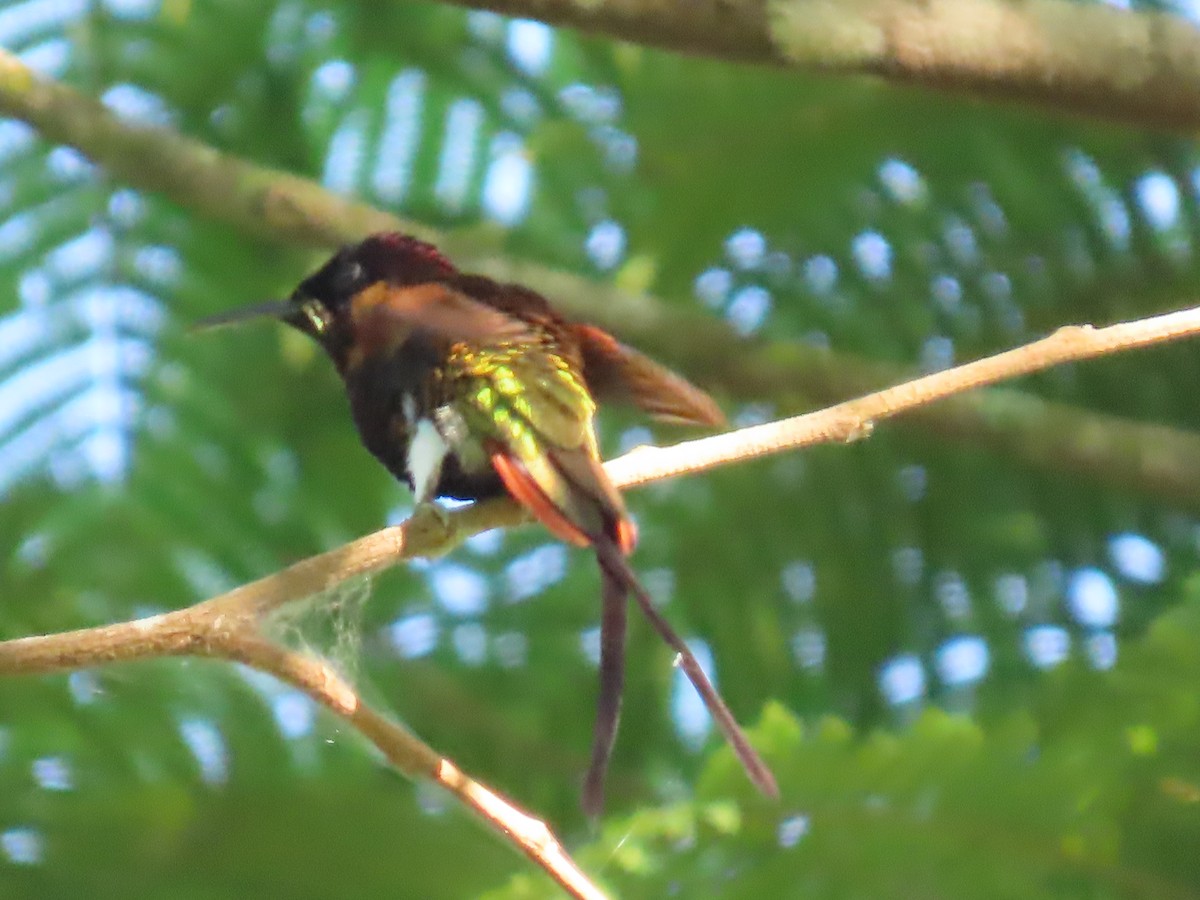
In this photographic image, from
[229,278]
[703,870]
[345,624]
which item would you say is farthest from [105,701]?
[229,278]

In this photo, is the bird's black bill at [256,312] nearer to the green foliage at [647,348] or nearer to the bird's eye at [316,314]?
the bird's eye at [316,314]

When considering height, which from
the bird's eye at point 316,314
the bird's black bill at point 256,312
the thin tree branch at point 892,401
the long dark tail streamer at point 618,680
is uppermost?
the thin tree branch at point 892,401

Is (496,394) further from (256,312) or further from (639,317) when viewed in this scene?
(639,317)

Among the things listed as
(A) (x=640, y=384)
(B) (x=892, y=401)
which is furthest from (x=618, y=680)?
(A) (x=640, y=384)

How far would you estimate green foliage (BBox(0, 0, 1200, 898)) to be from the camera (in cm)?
240

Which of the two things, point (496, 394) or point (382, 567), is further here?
point (496, 394)

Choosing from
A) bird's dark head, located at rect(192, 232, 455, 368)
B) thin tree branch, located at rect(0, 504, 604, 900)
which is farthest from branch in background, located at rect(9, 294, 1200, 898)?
bird's dark head, located at rect(192, 232, 455, 368)

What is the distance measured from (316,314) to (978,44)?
0.77m

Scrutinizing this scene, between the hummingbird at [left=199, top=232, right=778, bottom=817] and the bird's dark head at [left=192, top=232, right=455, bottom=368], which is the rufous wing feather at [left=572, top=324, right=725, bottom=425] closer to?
the hummingbird at [left=199, top=232, right=778, bottom=817]

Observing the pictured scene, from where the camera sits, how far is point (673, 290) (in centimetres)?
270

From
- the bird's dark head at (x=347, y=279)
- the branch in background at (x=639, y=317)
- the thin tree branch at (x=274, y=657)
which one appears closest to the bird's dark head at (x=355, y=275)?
the bird's dark head at (x=347, y=279)

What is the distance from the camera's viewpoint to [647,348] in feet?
7.32

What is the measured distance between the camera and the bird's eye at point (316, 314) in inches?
76.4

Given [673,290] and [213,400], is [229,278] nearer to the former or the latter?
[213,400]
